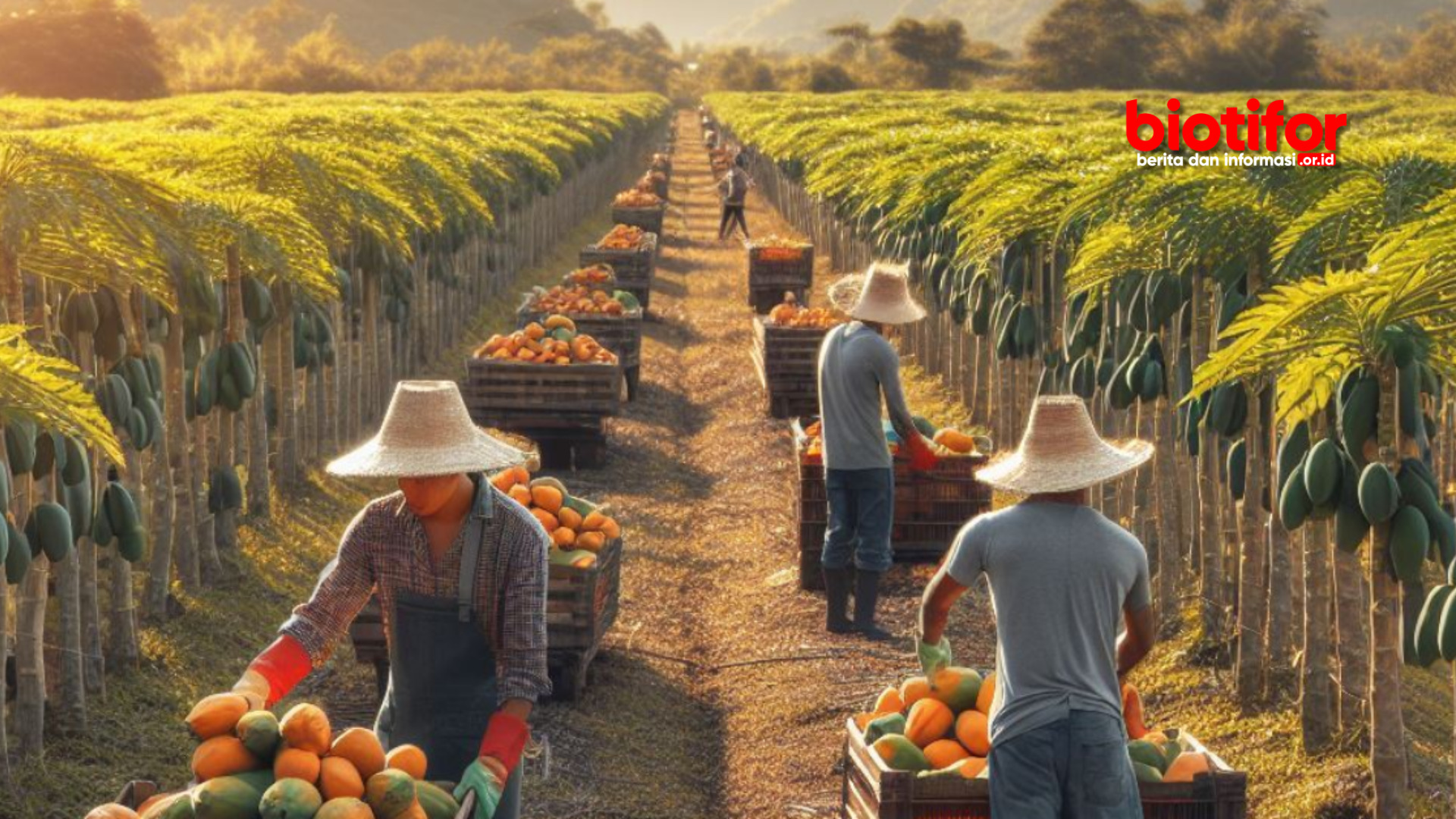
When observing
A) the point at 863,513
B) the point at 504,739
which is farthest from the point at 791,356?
the point at 504,739

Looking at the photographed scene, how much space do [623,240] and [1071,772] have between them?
23.8 metres

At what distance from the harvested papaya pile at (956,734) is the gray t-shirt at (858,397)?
4.01 metres

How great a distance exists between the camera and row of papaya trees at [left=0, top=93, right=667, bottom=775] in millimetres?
9195

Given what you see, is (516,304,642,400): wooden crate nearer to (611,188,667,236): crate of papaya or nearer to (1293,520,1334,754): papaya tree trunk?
(1293,520,1334,754): papaya tree trunk

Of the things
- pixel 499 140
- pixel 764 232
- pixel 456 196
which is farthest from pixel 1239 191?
pixel 764 232

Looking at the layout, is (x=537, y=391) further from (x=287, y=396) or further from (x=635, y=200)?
(x=635, y=200)

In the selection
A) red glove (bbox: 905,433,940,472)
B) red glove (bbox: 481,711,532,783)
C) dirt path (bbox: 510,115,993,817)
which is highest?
red glove (bbox: 481,711,532,783)

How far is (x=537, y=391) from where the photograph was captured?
17.9m

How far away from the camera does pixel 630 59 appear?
19112cm

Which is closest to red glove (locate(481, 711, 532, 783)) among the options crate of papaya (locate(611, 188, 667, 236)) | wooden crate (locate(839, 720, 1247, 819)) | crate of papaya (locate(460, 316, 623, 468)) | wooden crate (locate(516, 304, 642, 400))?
wooden crate (locate(839, 720, 1247, 819))

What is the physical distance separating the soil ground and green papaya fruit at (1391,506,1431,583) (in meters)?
1.57

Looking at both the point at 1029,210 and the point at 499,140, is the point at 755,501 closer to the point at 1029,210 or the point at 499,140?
the point at 1029,210

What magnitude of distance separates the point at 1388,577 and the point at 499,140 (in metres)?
26.2

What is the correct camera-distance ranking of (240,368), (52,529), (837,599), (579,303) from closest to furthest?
(52,529) < (837,599) < (240,368) < (579,303)
